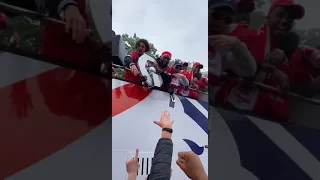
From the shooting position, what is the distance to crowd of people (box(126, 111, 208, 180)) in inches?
79.9

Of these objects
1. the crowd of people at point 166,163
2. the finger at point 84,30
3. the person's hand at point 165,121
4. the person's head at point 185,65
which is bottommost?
the crowd of people at point 166,163

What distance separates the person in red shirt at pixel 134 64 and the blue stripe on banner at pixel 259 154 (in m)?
2.11

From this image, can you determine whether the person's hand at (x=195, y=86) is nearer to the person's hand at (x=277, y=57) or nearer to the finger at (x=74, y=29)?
the person's hand at (x=277, y=57)

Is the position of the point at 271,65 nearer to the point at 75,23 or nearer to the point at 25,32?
the point at 75,23

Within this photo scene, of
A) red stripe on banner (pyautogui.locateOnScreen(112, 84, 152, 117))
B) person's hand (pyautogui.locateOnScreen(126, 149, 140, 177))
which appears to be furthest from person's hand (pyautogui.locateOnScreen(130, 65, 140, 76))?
person's hand (pyautogui.locateOnScreen(126, 149, 140, 177))

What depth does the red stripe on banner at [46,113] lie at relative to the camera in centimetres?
78

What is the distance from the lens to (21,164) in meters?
0.78

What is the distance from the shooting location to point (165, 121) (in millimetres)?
2898

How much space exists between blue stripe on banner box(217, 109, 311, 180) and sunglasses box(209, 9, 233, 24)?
0.24 metres

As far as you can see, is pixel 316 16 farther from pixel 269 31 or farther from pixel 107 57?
pixel 107 57

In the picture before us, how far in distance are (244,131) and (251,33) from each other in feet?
0.82

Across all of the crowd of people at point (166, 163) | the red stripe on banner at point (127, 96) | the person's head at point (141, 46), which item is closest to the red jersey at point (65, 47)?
the crowd of people at point (166, 163)

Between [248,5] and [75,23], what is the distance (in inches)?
17.2

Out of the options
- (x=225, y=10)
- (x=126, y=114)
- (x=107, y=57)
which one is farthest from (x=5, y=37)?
(x=126, y=114)
